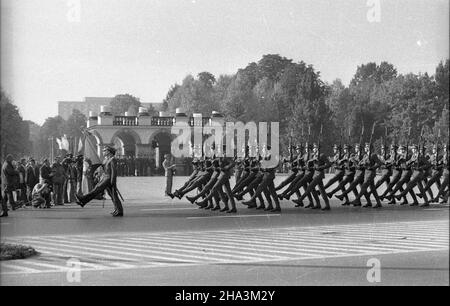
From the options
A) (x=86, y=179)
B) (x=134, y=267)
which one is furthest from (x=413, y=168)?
(x=134, y=267)

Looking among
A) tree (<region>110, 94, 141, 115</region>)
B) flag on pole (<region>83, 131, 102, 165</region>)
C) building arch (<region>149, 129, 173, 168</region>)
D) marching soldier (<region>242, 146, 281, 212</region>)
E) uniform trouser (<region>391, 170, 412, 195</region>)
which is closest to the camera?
marching soldier (<region>242, 146, 281, 212</region>)

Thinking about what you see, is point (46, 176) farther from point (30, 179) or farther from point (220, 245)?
point (220, 245)

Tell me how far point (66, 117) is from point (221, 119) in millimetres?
14746

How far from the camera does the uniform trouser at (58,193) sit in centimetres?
2235

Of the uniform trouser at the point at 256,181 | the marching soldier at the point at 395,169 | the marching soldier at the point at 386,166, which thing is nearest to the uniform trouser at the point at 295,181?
the uniform trouser at the point at 256,181

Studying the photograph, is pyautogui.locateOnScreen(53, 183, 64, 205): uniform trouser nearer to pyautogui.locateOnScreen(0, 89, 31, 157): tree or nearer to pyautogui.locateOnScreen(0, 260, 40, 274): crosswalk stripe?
pyautogui.locateOnScreen(0, 89, 31, 157): tree

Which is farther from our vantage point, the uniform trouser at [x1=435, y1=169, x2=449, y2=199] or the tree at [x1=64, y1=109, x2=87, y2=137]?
the tree at [x1=64, y1=109, x2=87, y2=137]

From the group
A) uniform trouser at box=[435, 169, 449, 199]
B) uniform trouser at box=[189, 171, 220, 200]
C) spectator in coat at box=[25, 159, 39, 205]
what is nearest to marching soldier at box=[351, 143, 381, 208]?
uniform trouser at box=[435, 169, 449, 199]

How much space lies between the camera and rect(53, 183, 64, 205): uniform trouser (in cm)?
2235

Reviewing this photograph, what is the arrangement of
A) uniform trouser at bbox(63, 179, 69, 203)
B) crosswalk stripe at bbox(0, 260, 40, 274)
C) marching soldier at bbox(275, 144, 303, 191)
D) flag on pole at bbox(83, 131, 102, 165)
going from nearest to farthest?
1. crosswalk stripe at bbox(0, 260, 40, 274)
2. marching soldier at bbox(275, 144, 303, 191)
3. uniform trouser at bbox(63, 179, 69, 203)
4. flag on pole at bbox(83, 131, 102, 165)

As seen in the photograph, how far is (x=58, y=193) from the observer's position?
22.7 meters

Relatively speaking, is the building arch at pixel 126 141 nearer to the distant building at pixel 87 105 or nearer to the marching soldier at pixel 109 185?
A: the distant building at pixel 87 105
